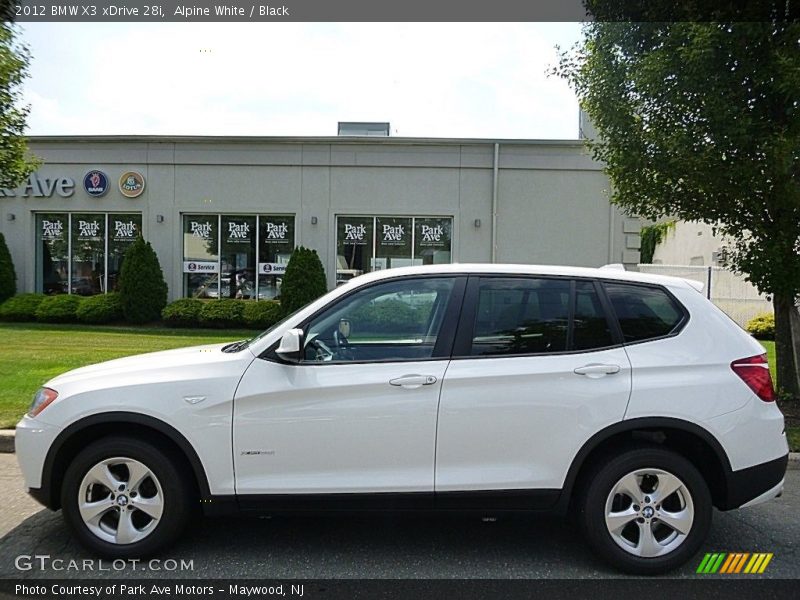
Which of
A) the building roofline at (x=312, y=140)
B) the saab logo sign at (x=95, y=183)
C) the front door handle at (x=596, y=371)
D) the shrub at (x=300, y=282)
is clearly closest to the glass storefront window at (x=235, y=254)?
the shrub at (x=300, y=282)

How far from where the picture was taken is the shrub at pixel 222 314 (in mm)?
15070

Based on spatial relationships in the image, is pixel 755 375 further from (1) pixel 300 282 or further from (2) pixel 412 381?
(1) pixel 300 282

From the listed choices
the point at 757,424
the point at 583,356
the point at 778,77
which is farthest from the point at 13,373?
the point at 778,77

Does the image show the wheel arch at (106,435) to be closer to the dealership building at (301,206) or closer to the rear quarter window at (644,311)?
the rear quarter window at (644,311)

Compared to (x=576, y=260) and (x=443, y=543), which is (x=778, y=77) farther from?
(x=576, y=260)

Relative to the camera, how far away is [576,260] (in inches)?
630

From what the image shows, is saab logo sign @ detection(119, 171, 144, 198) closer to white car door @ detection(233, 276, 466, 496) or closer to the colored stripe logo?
white car door @ detection(233, 276, 466, 496)

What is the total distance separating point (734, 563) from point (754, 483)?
516mm

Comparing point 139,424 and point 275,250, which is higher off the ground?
point 275,250

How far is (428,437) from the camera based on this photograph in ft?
10.8

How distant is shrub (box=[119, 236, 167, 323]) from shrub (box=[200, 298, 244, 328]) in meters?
1.44

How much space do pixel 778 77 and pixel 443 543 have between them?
5643 mm

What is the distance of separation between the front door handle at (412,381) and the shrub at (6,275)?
1669cm

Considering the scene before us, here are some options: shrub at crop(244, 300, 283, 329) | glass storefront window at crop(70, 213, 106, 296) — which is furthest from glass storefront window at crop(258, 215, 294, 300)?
glass storefront window at crop(70, 213, 106, 296)
